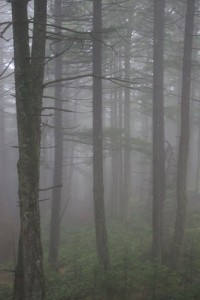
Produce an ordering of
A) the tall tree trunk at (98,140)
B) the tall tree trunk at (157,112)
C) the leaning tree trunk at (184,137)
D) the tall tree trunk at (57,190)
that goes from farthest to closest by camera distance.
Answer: the tall tree trunk at (57,190), the tall tree trunk at (157,112), the leaning tree trunk at (184,137), the tall tree trunk at (98,140)

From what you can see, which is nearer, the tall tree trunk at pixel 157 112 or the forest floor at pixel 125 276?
the forest floor at pixel 125 276

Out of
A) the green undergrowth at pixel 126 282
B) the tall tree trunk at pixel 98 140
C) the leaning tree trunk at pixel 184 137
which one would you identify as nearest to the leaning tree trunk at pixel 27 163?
the green undergrowth at pixel 126 282

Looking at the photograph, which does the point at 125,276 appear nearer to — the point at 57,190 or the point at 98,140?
the point at 98,140

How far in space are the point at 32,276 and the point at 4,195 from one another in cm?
2452

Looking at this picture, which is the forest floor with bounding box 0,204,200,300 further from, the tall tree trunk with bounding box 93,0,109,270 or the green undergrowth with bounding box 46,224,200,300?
the tall tree trunk with bounding box 93,0,109,270

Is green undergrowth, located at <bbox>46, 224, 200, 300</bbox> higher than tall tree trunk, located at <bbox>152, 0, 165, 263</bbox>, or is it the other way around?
tall tree trunk, located at <bbox>152, 0, 165, 263</bbox>

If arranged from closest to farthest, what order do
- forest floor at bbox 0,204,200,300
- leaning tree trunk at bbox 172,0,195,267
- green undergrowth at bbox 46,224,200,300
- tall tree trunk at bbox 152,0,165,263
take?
green undergrowth at bbox 46,224,200,300 → forest floor at bbox 0,204,200,300 → leaning tree trunk at bbox 172,0,195,267 → tall tree trunk at bbox 152,0,165,263

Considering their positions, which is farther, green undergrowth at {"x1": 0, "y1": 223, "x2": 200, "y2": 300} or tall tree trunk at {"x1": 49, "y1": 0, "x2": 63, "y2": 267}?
tall tree trunk at {"x1": 49, "y1": 0, "x2": 63, "y2": 267}

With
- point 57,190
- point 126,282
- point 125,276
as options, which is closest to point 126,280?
point 126,282

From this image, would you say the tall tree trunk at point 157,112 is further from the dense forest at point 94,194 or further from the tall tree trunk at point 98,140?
the tall tree trunk at point 98,140

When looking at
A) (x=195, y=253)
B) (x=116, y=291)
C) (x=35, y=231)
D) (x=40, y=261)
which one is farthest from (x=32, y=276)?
(x=195, y=253)

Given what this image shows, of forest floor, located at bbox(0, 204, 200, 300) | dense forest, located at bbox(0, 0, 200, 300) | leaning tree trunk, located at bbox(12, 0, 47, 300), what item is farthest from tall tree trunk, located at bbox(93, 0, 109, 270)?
leaning tree trunk, located at bbox(12, 0, 47, 300)

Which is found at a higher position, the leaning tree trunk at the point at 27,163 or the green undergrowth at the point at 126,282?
the leaning tree trunk at the point at 27,163

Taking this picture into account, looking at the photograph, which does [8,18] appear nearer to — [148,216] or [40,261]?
[148,216]
